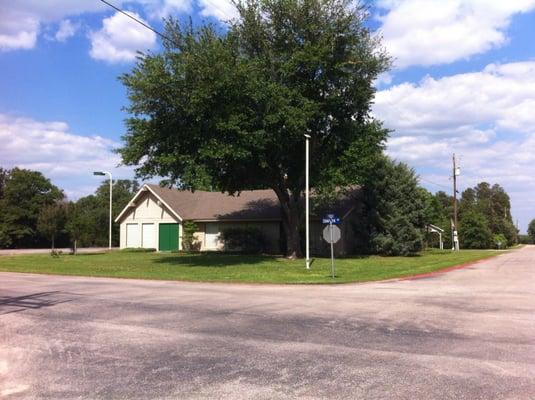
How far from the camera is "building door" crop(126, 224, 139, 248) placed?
48.2m

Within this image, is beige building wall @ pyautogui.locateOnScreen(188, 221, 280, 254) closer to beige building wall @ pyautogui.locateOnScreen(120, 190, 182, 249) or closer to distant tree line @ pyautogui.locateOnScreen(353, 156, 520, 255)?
beige building wall @ pyautogui.locateOnScreen(120, 190, 182, 249)

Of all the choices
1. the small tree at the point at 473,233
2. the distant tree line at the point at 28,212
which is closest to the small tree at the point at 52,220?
the distant tree line at the point at 28,212

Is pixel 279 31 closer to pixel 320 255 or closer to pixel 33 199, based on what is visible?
pixel 320 255

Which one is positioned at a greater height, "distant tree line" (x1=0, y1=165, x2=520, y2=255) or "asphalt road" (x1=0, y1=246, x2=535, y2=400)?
"distant tree line" (x1=0, y1=165, x2=520, y2=255)

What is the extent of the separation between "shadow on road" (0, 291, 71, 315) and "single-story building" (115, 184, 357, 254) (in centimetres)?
2619

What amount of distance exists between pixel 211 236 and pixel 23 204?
114ft

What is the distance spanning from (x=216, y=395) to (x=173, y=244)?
40440mm

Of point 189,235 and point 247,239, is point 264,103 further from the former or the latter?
point 189,235

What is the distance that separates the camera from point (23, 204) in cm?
6744

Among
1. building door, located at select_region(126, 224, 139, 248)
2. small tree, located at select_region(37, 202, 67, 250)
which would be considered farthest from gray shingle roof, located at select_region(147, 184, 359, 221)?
small tree, located at select_region(37, 202, 67, 250)

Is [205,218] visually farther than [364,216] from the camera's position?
Yes

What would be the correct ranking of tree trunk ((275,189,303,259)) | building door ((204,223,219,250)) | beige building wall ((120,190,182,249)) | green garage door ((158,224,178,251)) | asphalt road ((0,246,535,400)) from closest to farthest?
1. asphalt road ((0,246,535,400))
2. tree trunk ((275,189,303,259))
3. building door ((204,223,219,250))
4. green garage door ((158,224,178,251))
5. beige building wall ((120,190,182,249))

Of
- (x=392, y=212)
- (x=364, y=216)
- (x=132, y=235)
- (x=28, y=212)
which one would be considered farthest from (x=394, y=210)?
(x=28, y=212)

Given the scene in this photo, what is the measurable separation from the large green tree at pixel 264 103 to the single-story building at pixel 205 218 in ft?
22.8
